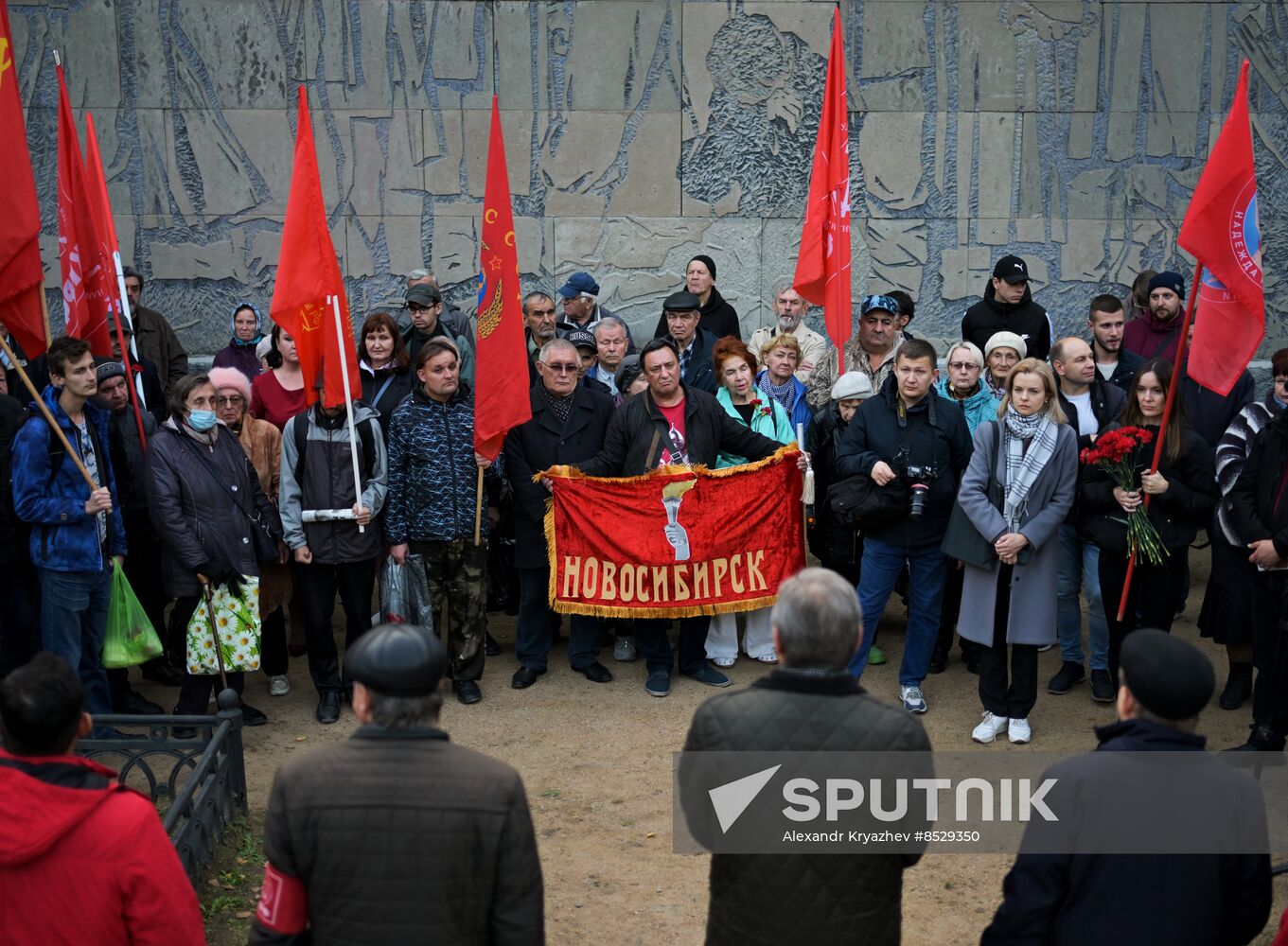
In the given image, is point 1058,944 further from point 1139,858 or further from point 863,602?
point 863,602

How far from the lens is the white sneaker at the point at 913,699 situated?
24.4ft

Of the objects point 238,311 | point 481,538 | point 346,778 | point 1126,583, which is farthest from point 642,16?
point 346,778

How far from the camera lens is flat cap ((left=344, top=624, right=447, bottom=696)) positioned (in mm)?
3158

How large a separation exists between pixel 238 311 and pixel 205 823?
17.8 ft

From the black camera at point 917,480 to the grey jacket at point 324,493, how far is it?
286 centimetres

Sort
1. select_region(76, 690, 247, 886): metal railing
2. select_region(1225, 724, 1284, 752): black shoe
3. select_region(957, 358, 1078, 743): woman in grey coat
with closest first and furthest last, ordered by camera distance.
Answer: select_region(76, 690, 247, 886): metal railing
select_region(1225, 724, 1284, 752): black shoe
select_region(957, 358, 1078, 743): woman in grey coat

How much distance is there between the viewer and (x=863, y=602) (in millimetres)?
7375

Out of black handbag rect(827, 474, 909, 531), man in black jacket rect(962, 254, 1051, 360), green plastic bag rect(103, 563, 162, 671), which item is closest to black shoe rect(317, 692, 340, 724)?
green plastic bag rect(103, 563, 162, 671)

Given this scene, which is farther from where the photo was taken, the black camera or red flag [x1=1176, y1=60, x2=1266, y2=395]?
the black camera

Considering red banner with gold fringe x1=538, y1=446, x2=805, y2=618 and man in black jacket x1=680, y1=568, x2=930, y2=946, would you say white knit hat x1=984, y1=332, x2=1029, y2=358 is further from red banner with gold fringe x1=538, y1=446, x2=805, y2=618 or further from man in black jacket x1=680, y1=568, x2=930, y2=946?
man in black jacket x1=680, y1=568, x2=930, y2=946

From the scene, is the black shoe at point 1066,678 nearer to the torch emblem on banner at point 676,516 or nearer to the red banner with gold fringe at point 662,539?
the red banner with gold fringe at point 662,539

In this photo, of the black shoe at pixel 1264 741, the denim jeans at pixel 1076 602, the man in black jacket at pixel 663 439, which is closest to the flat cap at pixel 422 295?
the man in black jacket at pixel 663 439

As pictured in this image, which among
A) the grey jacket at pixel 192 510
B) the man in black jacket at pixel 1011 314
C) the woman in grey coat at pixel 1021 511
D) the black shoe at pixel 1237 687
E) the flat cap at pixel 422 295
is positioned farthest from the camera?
the man in black jacket at pixel 1011 314

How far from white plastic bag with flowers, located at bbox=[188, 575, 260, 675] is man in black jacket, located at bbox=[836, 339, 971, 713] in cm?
326
